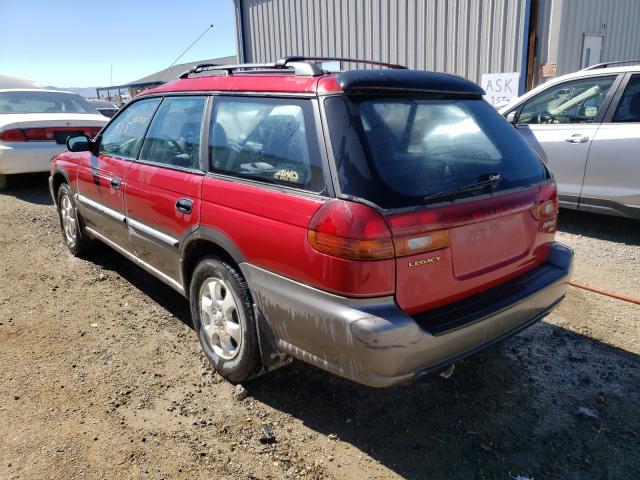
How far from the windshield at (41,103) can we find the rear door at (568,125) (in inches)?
280

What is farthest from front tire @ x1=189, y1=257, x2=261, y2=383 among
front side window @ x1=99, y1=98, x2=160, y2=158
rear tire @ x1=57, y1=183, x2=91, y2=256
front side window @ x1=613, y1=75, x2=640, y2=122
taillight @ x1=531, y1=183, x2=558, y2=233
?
front side window @ x1=613, y1=75, x2=640, y2=122

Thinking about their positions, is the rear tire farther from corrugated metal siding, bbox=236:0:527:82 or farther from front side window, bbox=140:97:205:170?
corrugated metal siding, bbox=236:0:527:82

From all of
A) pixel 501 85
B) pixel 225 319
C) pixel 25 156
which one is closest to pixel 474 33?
pixel 501 85

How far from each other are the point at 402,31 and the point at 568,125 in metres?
5.71

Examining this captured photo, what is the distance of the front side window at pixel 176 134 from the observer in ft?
10.1

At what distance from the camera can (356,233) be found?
204cm

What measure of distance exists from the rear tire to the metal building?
7.17m

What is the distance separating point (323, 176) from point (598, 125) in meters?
4.23

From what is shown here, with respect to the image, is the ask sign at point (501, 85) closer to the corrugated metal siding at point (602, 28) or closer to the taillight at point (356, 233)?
the corrugated metal siding at point (602, 28)

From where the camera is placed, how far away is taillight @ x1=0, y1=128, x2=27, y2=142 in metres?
7.31

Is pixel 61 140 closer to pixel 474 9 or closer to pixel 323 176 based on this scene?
pixel 323 176

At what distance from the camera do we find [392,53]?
34.8ft

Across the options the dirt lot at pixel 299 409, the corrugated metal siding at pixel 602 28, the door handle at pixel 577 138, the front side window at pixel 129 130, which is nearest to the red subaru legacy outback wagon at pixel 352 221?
the dirt lot at pixel 299 409

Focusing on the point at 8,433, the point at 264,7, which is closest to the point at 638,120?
the point at 8,433
